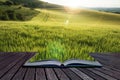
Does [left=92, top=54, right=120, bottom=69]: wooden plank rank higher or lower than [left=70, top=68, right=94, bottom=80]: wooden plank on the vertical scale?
lower

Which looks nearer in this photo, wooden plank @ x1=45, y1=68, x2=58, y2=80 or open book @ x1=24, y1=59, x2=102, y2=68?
wooden plank @ x1=45, y1=68, x2=58, y2=80

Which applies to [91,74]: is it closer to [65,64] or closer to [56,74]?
[56,74]

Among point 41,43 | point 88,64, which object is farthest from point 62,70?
point 41,43

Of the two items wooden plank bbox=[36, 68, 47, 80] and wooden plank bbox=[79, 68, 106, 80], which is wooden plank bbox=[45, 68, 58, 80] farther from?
wooden plank bbox=[79, 68, 106, 80]

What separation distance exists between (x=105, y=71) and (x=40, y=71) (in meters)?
0.98

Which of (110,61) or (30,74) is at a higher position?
(30,74)

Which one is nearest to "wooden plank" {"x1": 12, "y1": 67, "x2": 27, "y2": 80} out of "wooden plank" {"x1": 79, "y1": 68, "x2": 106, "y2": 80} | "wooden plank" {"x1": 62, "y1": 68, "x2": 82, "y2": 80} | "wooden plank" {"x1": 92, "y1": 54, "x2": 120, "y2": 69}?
"wooden plank" {"x1": 62, "y1": 68, "x2": 82, "y2": 80}

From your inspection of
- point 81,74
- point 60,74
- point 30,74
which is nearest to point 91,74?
point 81,74

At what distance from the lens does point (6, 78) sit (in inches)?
131

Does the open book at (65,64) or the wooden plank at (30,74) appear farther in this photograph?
the open book at (65,64)

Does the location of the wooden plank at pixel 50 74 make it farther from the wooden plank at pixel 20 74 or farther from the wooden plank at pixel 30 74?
the wooden plank at pixel 20 74

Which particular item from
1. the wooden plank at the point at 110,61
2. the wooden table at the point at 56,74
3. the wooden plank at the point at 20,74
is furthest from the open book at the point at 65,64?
the wooden plank at the point at 110,61

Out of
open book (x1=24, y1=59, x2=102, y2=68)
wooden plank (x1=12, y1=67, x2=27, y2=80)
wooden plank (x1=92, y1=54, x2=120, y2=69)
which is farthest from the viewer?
wooden plank (x1=92, y1=54, x2=120, y2=69)

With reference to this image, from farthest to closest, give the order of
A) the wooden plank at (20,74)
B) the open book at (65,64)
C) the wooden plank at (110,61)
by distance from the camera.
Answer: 1. the wooden plank at (110,61)
2. the open book at (65,64)
3. the wooden plank at (20,74)
